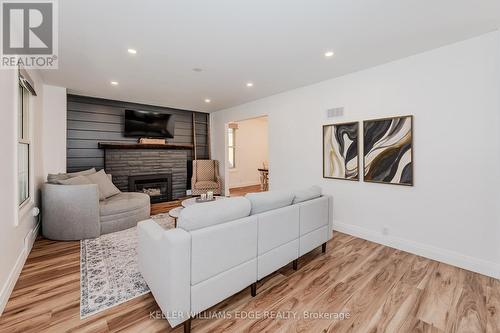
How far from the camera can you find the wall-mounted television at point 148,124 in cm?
531

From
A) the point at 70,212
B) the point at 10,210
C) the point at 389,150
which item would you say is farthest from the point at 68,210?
the point at 389,150

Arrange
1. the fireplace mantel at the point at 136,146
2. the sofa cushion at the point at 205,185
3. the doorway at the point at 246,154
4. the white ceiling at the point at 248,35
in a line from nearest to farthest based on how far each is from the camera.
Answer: the white ceiling at the point at 248,35
the fireplace mantel at the point at 136,146
the sofa cushion at the point at 205,185
the doorway at the point at 246,154

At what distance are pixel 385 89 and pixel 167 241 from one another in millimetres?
3324

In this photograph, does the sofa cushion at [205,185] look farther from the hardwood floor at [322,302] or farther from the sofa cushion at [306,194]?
the sofa cushion at [306,194]

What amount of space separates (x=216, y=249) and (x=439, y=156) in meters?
2.81

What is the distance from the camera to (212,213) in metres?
1.75

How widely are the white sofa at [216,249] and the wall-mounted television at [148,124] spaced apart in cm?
408

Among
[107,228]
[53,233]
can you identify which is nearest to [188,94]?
[107,228]

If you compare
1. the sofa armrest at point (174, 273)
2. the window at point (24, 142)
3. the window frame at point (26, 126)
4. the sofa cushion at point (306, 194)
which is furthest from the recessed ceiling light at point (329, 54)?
the window frame at point (26, 126)

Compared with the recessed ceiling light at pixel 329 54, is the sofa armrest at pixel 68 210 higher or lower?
lower

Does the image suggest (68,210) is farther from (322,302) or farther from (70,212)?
(322,302)

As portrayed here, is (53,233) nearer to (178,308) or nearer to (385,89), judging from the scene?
(178,308)

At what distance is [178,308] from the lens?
1525 mm

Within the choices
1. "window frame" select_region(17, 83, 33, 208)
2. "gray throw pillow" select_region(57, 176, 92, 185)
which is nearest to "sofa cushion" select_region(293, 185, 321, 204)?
"gray throw pillow" select_region(57, 176, 92, 185)
